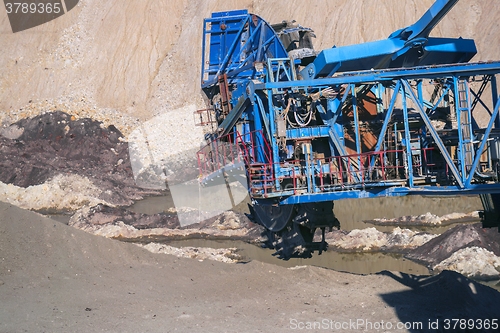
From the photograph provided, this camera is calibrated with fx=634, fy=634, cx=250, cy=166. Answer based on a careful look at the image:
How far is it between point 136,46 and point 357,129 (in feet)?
135

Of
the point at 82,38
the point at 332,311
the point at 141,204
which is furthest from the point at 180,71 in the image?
the point at 332,311

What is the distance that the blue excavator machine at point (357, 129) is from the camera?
11.6m

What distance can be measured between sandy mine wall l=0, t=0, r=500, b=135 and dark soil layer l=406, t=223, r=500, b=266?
2450 centimetres

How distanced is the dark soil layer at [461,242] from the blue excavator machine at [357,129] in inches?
175

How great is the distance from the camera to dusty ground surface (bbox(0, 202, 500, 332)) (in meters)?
9.94

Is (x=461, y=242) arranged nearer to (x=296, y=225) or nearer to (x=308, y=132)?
(x=296, y=225)

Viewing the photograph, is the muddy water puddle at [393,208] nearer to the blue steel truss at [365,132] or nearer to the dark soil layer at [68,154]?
the blue steel truss at [365,132]

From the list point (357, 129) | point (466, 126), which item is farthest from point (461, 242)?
point (466, 126)

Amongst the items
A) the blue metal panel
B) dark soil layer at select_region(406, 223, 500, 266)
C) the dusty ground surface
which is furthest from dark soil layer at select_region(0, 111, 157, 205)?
the blue metal panel

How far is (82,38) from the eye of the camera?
171 ft

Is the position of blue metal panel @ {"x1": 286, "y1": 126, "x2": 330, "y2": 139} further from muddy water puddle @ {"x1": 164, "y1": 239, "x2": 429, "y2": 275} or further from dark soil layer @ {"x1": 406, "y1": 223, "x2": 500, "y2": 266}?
dark soil layer @ {"x1": 406, "y1": 223, "x2": 500, "y2": 266}

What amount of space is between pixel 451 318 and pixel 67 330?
250 inches

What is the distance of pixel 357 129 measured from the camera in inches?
495

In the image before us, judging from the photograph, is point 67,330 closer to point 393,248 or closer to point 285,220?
point 285,220
